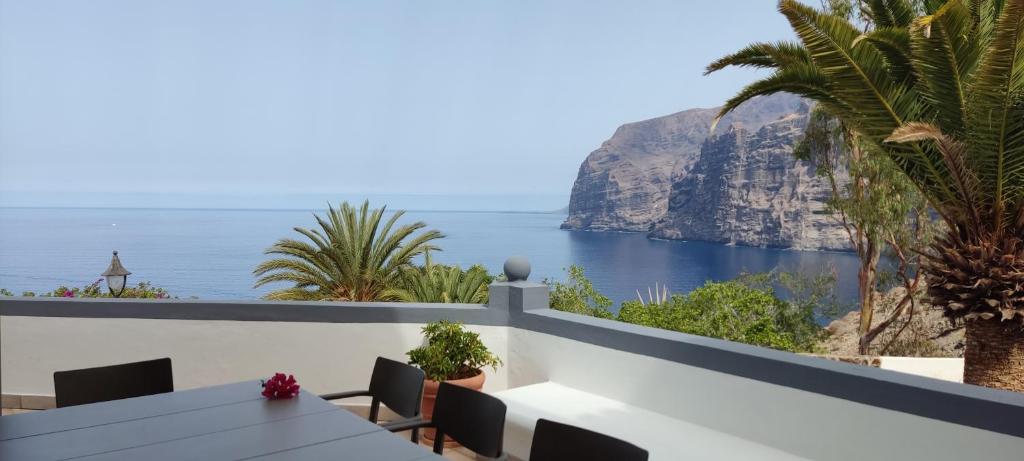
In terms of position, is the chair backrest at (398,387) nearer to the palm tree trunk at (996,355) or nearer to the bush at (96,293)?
the palm tree trunk at (996,355)

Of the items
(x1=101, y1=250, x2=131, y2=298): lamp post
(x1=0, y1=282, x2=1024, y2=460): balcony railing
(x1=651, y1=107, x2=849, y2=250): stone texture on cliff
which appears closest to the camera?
(x1=0, y1=282, x2=1024, y2=460): balcony railing

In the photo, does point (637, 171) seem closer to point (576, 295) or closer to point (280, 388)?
point (576, 295)

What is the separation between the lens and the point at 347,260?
13547mm

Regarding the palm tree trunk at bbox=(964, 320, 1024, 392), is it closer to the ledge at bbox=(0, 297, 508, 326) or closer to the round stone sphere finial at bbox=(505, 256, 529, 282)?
the round stone sphere finial at bbox=(505, 256, 529, 282)

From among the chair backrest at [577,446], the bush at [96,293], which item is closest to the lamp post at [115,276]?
the bush at [96,293]

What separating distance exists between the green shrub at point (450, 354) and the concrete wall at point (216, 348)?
0.29 metres

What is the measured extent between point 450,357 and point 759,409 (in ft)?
7.18

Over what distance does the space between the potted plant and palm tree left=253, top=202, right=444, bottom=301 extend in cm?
815

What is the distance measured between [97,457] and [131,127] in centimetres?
9364

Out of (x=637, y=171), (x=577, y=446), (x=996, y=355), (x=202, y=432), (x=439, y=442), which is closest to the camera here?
(x=577, y=446)

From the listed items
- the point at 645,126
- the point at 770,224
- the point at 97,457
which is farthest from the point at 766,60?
the point at 645,126

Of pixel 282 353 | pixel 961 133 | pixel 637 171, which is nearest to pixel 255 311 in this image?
pixel 282 353

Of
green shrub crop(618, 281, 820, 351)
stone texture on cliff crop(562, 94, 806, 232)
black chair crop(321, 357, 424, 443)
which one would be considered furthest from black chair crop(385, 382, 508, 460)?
stone texture on cliff crop(562, 94, 806, 232)

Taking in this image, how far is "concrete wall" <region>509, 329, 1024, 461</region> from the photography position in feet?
10.4
